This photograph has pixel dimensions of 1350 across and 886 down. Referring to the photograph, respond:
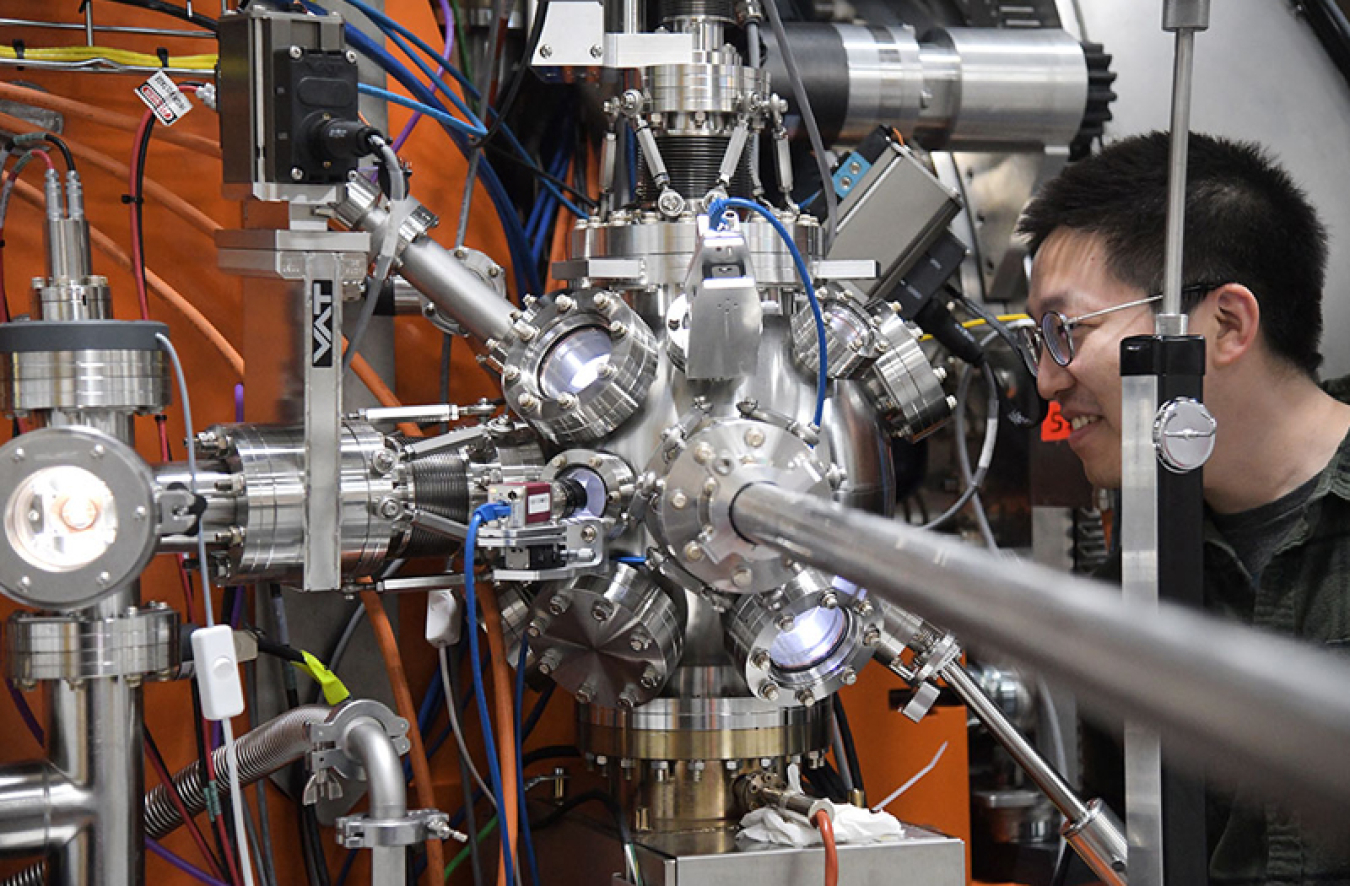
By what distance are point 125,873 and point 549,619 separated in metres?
0.48

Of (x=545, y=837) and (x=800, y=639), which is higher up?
(x=800, y=639)

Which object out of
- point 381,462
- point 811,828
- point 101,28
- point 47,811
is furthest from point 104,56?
point 811,828

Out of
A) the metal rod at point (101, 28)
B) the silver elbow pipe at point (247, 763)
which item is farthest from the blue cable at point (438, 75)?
the silver elbow pipe at point (247, 763)

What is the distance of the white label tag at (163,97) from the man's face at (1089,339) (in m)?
1.06

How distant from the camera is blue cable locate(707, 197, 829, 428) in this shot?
1584 millimetres

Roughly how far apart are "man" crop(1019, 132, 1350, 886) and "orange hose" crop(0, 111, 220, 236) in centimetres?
103

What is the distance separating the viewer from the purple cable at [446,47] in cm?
196

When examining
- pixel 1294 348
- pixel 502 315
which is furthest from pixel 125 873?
pixel 1294 348

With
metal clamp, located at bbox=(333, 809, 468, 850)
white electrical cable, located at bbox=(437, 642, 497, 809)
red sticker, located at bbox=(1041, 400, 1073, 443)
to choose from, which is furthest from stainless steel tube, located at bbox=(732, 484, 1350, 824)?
red sticker, located at bbox=(1041, 400, 1073, 443)

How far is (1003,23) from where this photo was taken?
2479 mm

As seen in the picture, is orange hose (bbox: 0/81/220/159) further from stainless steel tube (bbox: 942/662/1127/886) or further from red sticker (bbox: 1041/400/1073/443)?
red sticker (bbox: 1041/400/1073/443)

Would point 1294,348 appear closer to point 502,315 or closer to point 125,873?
point 502,315

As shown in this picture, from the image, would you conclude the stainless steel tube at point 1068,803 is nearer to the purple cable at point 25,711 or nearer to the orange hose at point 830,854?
the orange hose at point 830,854

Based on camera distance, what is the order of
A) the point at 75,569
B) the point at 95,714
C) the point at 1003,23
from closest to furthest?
1. the point at 75,569
2. the point at 95,714
3. the point at 1003,23
